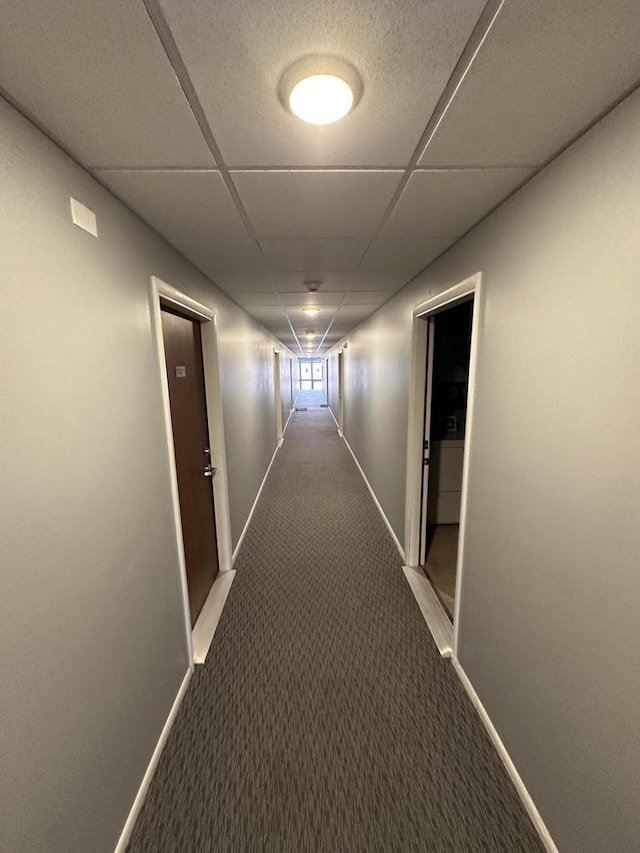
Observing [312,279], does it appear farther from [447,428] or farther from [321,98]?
[447,428]

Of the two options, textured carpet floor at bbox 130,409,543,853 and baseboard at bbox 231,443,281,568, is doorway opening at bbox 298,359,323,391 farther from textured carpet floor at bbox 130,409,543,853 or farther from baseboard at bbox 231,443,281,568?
textured carpet floor at bbox 130,409,543,853

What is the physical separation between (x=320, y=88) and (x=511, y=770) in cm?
247

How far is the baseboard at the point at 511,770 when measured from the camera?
121 centimetres

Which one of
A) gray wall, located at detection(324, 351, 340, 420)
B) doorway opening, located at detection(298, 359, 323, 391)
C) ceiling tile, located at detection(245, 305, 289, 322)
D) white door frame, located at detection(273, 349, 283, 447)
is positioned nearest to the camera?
ceiling tile, located at detection(245, 305, 289, 322)

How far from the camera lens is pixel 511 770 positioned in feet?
4.59

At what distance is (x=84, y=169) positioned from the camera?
1.10 meters

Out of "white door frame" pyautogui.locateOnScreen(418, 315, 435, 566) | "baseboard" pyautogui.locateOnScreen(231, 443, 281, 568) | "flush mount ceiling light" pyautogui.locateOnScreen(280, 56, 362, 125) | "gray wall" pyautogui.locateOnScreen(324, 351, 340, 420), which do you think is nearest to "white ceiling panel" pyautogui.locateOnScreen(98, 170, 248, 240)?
"flush mount ceiling light" pyautogui.locateOnScreen(280, 56, 362, 125)

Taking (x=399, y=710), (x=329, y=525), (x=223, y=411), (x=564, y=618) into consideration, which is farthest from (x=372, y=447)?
(x=564, y=618)

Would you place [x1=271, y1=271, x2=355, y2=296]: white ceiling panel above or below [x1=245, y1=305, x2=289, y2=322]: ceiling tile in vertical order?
below

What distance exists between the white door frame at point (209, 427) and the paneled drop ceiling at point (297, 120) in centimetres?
60

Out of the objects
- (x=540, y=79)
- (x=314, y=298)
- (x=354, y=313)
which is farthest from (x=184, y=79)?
(x=354, y=313)

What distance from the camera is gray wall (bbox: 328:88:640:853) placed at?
89 cm

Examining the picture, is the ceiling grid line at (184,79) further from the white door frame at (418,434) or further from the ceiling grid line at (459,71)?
the white door frame at (418,434)

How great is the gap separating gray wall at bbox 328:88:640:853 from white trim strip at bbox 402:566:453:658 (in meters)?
0.43
